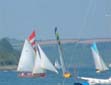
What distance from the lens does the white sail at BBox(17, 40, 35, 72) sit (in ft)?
309

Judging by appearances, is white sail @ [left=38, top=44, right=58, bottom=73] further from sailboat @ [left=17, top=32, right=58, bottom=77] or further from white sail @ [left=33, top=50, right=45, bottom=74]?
white sail @ [left=33, top=50, right=45, bottom=74]

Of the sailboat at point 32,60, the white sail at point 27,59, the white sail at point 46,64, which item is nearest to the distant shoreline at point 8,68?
the sailboat at point 32,60

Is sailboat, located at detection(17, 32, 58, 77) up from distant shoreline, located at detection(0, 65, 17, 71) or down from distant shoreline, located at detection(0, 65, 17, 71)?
down

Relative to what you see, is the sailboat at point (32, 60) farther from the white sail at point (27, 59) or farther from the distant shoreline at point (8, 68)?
the distant shoreline at point (8, 68)

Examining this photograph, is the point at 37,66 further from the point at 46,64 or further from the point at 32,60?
the point at 46,64

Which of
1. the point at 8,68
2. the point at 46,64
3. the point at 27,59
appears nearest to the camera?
the point at 46,64

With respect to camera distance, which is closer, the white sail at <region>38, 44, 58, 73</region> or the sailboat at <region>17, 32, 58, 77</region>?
the white sail at <region>38, 44, 58, 73</region>

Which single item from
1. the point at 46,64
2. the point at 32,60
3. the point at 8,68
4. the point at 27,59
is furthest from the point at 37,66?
the point at 8,68

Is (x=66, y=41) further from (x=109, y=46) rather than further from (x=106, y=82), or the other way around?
(x=106, y=82)

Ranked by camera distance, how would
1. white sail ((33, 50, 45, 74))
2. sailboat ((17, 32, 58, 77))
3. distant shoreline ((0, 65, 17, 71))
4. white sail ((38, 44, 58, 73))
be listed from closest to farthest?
white sail ((38, 44, 58, 73)) → sailboat ((17, 32, 58, 77)) → white sail ((33, 50, 45, 74)) → distant shoreline ((0, 65, 17, 71))

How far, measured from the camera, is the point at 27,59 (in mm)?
95000

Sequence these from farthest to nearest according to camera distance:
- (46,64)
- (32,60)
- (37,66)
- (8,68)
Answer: (8,68) → (32,60) → (37,66) → (46,64)

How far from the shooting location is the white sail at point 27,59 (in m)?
94.2

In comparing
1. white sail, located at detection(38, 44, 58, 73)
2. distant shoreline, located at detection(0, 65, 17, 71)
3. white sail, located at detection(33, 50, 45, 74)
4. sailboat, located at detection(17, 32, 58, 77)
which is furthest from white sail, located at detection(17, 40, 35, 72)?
distant shoreline, located at detection(0, 65, 17, 71)
